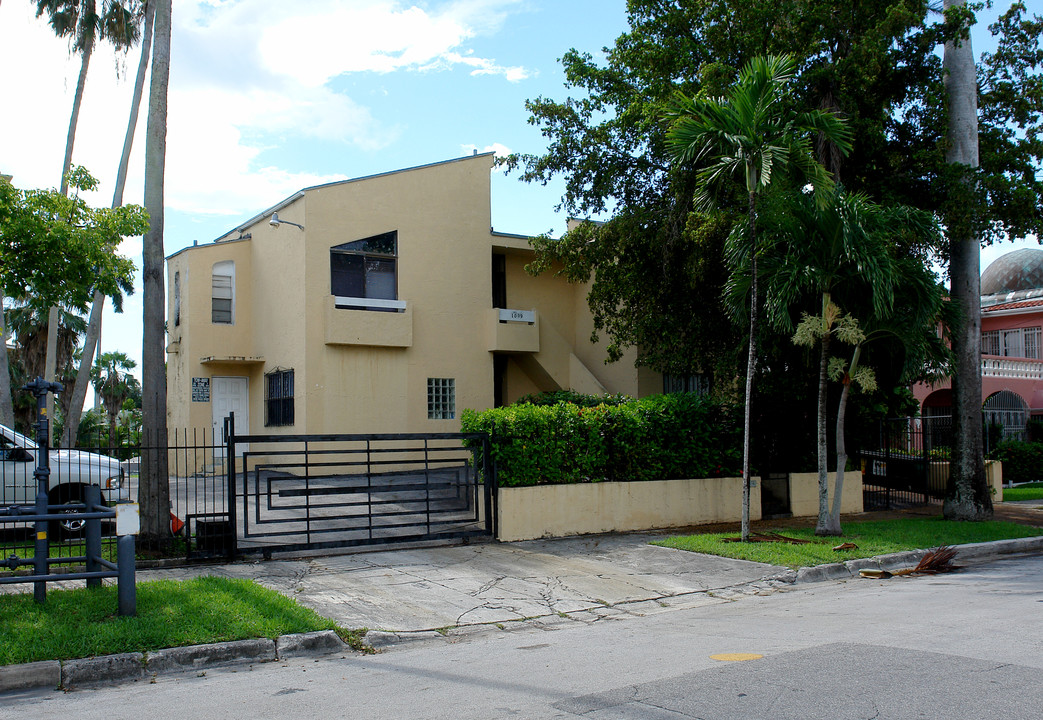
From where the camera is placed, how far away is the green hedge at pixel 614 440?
1281cm

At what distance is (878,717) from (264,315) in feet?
65.7

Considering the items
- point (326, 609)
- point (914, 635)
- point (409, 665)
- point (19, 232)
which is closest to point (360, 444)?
Answer: point (19, 232)

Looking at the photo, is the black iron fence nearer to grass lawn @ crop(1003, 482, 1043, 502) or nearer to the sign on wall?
the sign on wall

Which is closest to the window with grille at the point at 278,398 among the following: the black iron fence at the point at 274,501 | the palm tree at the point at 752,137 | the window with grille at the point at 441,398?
the window with grille at the point at 441,398

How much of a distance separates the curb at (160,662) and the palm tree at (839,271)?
28.0 ft

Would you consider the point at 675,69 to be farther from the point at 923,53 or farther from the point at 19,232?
the point at 19,232

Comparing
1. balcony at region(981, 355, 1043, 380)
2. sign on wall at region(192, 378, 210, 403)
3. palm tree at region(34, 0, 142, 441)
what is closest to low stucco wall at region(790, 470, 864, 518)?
sign on wall at region(192, 378, 210, 403)

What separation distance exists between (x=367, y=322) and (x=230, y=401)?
5.18 metres

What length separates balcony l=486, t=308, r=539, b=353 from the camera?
2259 centimetres

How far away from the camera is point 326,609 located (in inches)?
334

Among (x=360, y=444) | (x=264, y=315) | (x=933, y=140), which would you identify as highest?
(x=933, y=140)

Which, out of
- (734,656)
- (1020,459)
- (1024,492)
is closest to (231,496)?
(734,656)

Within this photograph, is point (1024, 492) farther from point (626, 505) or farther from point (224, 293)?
point (224, 293)

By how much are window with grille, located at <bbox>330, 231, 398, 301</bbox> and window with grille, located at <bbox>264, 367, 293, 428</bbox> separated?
261 cm
